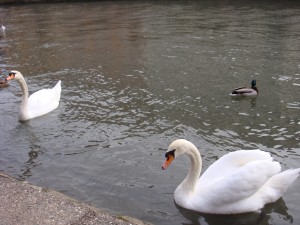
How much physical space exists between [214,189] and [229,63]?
26.8ft

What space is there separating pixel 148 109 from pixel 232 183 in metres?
4.47

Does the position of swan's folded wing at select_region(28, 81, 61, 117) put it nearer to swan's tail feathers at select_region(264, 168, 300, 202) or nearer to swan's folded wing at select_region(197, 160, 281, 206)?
swan's folded wing at select_region(197, 160, 281, 206)

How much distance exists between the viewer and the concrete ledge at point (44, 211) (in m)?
4.86

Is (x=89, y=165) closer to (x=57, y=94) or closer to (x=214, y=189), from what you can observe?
(x=214, y=189)

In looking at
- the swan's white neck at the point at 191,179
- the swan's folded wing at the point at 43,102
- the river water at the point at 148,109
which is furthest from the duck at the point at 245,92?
the swan's white neck at the point at 191,179

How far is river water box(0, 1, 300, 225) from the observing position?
6547 millimetres

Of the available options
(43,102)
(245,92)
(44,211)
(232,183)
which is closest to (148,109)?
(245,92)

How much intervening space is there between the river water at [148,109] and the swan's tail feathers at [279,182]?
0.19 metres

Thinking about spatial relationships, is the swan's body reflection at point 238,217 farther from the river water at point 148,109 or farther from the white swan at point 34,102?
the white swan at point 34,102

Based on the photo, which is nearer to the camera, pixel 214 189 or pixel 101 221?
pixel 101 221

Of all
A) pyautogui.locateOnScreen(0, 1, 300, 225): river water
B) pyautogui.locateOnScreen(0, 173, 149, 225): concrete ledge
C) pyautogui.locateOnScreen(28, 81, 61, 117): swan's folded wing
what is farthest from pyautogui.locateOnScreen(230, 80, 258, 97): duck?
pyautogui.locateOnScreen(0, 173, 149, 225): concrete ledge

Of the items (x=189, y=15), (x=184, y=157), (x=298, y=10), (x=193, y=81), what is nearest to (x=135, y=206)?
(x=184, y=157)

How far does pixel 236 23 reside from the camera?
68.4 ft

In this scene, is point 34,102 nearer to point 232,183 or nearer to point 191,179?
point 191,179
